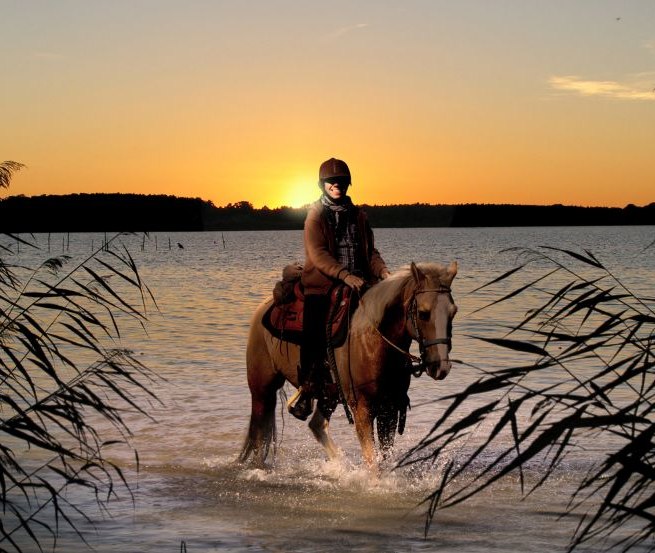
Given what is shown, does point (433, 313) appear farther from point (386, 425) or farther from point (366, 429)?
point (386, 425)

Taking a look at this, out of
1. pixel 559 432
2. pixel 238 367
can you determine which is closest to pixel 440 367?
Answer: pixel 559 432

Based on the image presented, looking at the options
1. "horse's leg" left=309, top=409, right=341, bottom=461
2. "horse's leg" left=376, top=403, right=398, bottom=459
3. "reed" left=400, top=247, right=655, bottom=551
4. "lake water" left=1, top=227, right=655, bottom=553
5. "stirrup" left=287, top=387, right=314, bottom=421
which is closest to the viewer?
"reed" left=400, top=247, right=655, bottom=551

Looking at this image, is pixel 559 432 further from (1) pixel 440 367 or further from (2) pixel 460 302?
(2) pixel 460 302

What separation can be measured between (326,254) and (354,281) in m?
0.37

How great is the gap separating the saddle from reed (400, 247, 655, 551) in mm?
1144

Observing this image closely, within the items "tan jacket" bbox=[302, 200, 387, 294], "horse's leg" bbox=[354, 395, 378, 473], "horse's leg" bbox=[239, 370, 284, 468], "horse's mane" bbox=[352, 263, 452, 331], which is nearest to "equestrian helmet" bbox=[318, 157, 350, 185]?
"tan jacket" bbox=[302, 200, 387, 294]

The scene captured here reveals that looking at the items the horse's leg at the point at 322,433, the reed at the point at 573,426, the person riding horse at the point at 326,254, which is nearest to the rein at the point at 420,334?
the reed at the point at 573,426

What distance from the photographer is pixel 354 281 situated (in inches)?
339

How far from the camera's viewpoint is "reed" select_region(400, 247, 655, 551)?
3.76 m

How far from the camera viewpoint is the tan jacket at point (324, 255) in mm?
8742

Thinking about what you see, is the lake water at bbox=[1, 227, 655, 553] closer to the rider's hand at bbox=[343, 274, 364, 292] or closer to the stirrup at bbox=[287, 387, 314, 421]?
the stirrup at bbox=[287, 387, 314, 421]

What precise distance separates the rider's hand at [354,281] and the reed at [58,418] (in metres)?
1.75

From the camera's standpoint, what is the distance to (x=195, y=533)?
7.89 metres

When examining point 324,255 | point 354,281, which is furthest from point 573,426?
point 324,255
